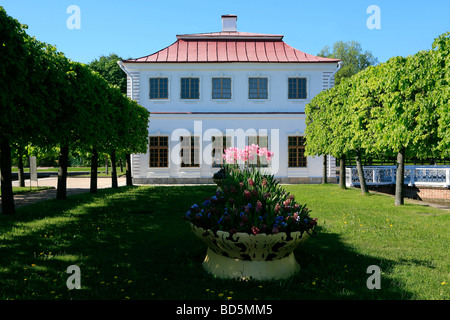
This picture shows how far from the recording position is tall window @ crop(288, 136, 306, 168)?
74.3 feet

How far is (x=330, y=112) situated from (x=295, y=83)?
6.77 meters

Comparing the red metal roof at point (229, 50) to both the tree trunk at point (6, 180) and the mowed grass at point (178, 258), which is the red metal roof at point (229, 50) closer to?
the tree trunk at point (6, 180)

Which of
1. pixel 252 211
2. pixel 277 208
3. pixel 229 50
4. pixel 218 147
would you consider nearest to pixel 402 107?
pixel 277 208

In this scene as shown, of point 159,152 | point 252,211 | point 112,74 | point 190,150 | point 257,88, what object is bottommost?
point 252,211

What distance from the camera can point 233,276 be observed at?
4.45 meters

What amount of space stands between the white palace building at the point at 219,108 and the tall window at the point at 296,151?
2.6 inches

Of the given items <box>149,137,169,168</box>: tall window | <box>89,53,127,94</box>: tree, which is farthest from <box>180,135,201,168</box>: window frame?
<box>89,53,127,94</box>: tree

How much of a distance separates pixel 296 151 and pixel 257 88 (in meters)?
5.13

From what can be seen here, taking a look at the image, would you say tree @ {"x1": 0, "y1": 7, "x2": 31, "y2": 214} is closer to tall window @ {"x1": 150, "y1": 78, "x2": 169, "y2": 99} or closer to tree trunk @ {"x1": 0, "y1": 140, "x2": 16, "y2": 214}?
tree trunk @ {"x1": 0, "y1": 140, "x2": 16, "y2": 214}

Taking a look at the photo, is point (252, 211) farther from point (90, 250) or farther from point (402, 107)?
point (402, 107)

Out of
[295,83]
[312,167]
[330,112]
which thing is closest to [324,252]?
[330,112]

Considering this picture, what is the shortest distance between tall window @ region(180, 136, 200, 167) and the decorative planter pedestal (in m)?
18.0

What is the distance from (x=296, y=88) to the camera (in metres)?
23.1

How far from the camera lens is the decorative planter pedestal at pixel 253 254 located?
4.21 m
